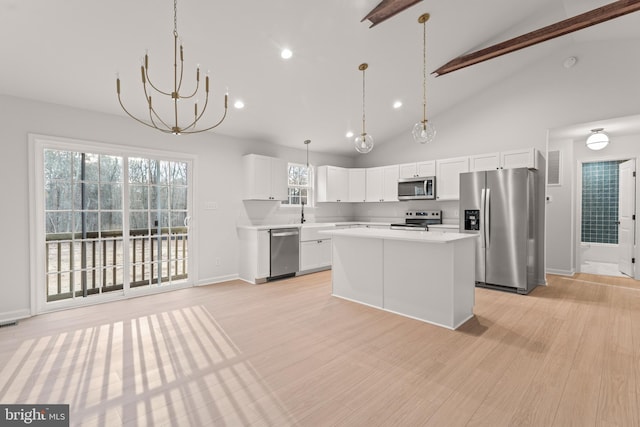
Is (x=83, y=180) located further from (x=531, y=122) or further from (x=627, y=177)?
(x=627, y=177)

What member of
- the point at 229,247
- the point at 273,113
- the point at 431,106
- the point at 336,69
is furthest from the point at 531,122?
the point at 229,247

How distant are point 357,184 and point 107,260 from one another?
4.86 m

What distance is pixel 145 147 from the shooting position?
13.9 feet

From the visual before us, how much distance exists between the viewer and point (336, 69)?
4.05m

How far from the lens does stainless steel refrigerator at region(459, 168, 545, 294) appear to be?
422 centimetres

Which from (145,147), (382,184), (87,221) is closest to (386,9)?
(145,147)

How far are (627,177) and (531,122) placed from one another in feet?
6.81

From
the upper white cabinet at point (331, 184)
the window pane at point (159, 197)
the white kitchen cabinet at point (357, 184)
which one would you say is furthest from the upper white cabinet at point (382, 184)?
the window pane at point (159, 197)

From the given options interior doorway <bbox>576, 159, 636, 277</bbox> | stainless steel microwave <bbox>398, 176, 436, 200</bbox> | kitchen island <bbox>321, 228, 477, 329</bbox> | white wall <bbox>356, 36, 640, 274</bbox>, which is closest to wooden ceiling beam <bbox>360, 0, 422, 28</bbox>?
white wall <bbox>356, 36, 640, 274</bbox>

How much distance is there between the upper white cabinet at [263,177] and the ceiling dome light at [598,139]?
528 cm

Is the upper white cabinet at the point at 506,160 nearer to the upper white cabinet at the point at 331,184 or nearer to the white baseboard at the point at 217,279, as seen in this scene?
the upper white cabinet at the point at 331,184

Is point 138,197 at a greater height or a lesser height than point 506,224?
greater

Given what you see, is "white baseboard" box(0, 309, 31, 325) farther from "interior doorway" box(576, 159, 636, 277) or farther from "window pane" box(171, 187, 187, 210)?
"interior doorway" box(576, 159, 636, 277)

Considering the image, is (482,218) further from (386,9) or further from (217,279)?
(217,279)
